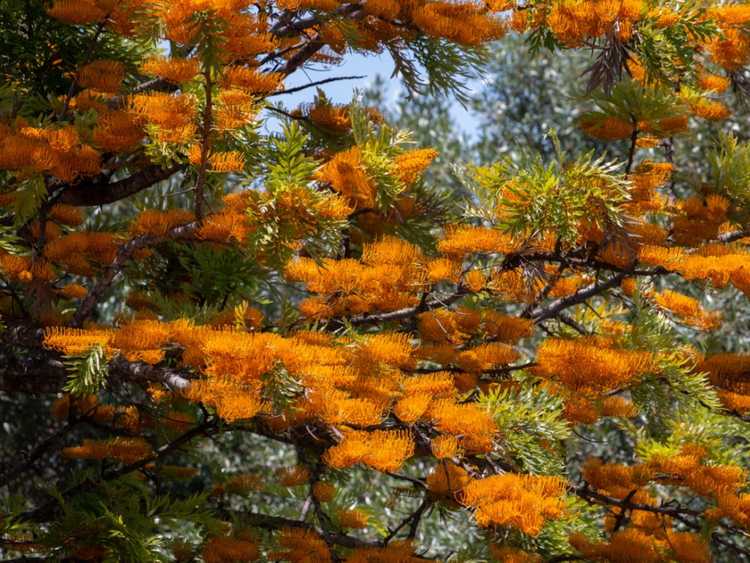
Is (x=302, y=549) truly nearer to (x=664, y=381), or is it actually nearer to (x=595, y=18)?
(x=664, y=381)

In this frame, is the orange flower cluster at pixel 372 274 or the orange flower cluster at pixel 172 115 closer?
the orange flower cluster at pixel 172 115

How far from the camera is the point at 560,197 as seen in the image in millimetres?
3158

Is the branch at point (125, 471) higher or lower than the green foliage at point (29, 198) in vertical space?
lower

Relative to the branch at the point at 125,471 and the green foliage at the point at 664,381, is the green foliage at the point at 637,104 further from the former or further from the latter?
the branch at the point at 125,471

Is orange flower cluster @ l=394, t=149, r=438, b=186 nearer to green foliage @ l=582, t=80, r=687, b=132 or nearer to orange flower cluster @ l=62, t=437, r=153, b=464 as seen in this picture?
green foliage @ l=582, t=80, r=687, b=132

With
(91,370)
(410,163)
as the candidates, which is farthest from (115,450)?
(410,163)

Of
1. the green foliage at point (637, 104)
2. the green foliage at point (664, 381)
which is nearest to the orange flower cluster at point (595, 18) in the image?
the green foliage at point (637, 104)

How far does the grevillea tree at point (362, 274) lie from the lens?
3.02 metres

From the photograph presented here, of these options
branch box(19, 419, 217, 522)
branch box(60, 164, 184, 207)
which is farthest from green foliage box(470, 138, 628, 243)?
branch box(60, 164, 184, 207)

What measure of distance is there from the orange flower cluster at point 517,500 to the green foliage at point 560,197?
735mm

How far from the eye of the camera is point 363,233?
4551 millimetres

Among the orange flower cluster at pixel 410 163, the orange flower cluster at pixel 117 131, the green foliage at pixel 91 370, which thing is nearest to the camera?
the green foliage at pixel 91 370

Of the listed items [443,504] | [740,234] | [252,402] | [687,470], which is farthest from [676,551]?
[252,402]

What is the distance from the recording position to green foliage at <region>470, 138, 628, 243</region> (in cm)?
316
